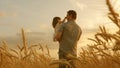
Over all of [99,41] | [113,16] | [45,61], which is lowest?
[45,61]

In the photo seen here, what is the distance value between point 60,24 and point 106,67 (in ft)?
7.50

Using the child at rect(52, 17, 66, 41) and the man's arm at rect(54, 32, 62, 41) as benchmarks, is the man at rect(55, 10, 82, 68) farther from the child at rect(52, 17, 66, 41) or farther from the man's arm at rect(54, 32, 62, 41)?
the child at rect(52, 17, 66, 41)

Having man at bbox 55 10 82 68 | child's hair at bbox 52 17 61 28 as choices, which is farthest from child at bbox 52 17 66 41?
man at bbox 55 10 82 68

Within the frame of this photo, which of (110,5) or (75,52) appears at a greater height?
(110,5)

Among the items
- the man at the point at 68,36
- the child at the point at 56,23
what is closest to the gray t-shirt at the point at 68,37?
the man at the point at 68,36

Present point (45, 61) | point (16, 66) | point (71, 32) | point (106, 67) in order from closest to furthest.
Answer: point (106, 67) → point (16, 66) → point (45, 61) → point (71, 32)

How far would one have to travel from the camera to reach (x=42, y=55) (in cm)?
508

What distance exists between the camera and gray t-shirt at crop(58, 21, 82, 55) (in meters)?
5.19

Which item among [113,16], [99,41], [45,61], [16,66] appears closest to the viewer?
[113,16]

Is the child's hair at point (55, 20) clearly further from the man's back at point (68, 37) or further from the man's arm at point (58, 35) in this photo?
the man's arm at point (58, 35)

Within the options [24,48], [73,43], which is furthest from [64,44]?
[24,48]

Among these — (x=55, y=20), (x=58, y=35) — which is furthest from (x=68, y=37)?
(x=55, y=20)

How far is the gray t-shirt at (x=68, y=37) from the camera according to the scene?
519cm

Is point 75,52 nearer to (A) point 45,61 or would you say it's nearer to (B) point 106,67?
(A) point 45,61
